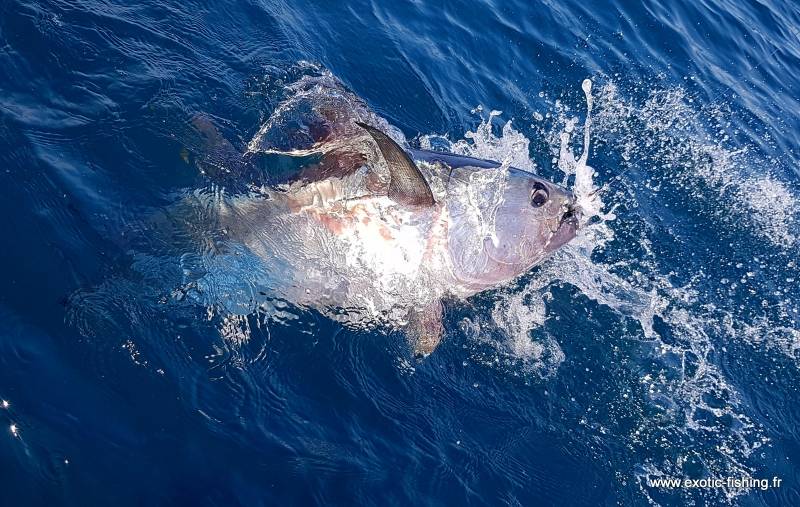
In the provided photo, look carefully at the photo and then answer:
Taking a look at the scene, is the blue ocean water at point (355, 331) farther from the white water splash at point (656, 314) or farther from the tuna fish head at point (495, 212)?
the tuna fish head at point (495, 212)

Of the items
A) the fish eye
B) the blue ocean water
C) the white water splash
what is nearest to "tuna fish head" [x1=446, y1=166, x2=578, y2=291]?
the fish eye

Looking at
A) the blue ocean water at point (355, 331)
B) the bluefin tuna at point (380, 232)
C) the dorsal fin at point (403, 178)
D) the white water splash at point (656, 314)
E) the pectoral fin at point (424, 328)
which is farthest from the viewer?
the white water splash at point (656, 314)

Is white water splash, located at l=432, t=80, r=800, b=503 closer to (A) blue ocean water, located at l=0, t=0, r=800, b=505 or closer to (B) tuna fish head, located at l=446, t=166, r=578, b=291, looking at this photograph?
(A) blue ocean water, located at l=0, t=0, r=800, b=505

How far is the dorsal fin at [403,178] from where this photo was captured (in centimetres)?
346

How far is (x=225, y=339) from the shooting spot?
3746 millimetres

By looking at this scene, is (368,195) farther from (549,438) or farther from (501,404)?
(549,438)

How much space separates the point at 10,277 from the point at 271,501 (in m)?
1.84

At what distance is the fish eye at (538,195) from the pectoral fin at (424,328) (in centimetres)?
92

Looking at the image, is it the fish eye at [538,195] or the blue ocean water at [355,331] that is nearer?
the blue ocean water at [355,331]

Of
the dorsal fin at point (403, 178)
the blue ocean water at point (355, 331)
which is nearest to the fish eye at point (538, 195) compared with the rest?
the dorsal fin at point (403, 178)

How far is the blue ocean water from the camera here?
328cm

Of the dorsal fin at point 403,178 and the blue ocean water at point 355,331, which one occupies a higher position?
the dorsal fin at point 403,178

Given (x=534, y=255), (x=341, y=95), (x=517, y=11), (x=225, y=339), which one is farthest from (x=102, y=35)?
(x=517, y=11)

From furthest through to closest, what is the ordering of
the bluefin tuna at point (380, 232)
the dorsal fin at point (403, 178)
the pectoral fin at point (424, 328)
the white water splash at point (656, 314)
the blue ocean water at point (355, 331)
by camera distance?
the white water splash at point (656, 314) < the pectoral fin at point (424, 328) < the bluefin tuna at point (380, 232) < the dorsal fin at point (403, 178) < the blue ocean water at point (355, 331)
